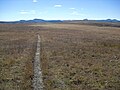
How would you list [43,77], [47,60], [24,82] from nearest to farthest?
[24,82]
[43,77]
[47,60]

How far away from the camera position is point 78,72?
19.9m

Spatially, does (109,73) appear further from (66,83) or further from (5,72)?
(5,72)

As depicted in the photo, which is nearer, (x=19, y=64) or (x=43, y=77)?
(x=43, y=77)

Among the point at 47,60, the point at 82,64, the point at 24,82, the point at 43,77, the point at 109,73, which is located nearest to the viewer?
the point at 24,82

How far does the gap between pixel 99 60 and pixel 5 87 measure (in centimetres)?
1267

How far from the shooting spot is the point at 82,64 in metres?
23.2

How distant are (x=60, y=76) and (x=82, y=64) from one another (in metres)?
5.35

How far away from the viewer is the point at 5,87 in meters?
15.5

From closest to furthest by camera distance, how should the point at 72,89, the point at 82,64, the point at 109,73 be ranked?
the point at 72,89
the point at 109,73
the point at 82,64

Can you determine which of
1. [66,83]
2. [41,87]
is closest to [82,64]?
[66,83]

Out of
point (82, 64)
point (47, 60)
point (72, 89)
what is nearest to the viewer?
point (72, 89)

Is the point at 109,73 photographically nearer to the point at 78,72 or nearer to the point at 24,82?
the point at 78,72

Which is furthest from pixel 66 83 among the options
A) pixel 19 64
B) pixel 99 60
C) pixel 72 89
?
pixel 99 60

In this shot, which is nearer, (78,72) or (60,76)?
(60,76)
